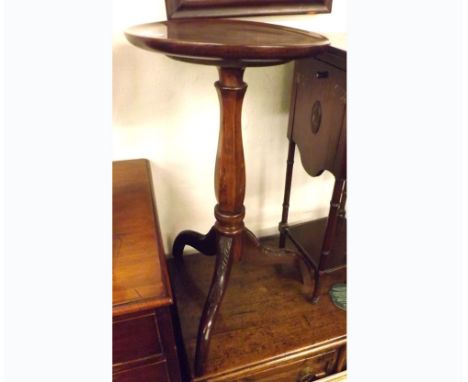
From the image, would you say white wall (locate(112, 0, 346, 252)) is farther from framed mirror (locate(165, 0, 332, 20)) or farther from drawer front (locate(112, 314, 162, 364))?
drawer front (locate(112, 314, 162, 364))

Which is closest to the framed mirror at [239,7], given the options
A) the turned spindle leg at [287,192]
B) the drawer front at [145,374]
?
the turned spindle leg at [287,192]

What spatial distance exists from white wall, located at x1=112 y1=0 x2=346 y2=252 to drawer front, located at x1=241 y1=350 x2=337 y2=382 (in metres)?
0.56

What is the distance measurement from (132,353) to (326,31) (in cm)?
105

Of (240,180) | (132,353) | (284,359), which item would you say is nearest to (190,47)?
(240,180)

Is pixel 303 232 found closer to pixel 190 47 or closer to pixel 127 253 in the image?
pixel 127 253

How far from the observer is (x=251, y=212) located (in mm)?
1386

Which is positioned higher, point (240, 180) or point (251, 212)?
point (240, 180)

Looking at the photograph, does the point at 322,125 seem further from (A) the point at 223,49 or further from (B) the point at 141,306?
(B) the point at 141,306

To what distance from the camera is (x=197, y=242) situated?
1125mm

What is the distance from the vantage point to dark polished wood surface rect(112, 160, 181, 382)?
65 cm

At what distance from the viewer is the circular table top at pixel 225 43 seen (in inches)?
21.8

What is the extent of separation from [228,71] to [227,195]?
306 millimetres

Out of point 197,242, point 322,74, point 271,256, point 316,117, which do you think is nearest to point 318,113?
point 316,117

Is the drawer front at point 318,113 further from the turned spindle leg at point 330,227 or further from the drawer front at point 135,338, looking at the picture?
the drawer front at point 135,338
